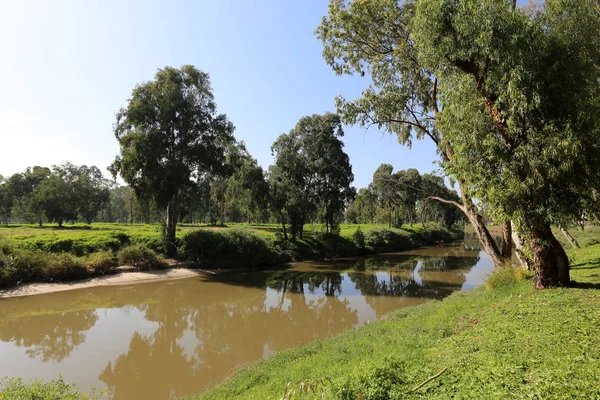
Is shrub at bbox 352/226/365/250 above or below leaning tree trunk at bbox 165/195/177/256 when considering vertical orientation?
below

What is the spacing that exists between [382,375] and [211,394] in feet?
14.4

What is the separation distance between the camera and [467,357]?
16.8 ft

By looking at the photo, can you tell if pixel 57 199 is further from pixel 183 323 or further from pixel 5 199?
pixel 183 323

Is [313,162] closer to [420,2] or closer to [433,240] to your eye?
[420,2]

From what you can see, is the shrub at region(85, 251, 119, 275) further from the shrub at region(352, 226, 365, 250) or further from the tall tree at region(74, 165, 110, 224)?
the tall tree at region(74, 165, 110, 224)

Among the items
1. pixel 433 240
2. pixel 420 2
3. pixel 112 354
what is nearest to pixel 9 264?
pixel 112 354

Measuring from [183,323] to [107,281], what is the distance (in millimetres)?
9734

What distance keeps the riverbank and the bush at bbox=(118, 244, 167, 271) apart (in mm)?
18105

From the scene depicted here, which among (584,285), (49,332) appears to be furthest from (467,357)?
(49,332)

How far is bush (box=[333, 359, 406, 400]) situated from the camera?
424 cm

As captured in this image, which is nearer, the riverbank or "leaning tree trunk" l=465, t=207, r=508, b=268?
the riverbank

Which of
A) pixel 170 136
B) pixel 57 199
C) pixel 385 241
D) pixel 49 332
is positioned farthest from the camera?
pixel 57 199

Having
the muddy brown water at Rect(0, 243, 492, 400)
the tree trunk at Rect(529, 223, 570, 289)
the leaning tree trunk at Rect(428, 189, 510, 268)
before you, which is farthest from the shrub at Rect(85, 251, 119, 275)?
the tree trunk at Rect(529, 223, 570, 289)

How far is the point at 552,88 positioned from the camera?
7.36 m
